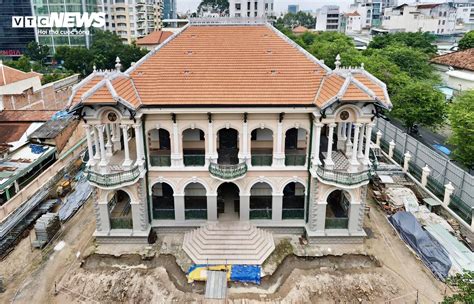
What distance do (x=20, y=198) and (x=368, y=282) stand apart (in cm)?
2339

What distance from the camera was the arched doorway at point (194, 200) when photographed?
74.7ft

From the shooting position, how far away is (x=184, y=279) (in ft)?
64.0

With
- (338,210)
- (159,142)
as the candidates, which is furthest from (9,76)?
(338,210)

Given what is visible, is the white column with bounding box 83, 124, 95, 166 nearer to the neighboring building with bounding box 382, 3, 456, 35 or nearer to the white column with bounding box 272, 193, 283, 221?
the white column with bounding box 272, 193, 283, 221

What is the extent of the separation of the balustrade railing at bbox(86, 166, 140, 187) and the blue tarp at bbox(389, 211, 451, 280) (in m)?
Answer: 17.1

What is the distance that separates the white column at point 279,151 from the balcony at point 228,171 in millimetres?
2127

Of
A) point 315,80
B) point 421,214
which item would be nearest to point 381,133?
point 421,214

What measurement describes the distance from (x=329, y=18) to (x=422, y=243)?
142m

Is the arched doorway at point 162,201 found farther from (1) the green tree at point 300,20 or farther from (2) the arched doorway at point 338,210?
(1) the green tree at point 300,20

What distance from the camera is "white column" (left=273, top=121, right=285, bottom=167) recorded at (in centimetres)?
2141

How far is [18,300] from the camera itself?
18172mm

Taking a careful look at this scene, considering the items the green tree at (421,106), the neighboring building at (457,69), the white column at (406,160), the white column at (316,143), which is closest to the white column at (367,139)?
the white column at (316,143)

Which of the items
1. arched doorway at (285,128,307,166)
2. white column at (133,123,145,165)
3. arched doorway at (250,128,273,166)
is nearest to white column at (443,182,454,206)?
arched doorway at (285,128,307,166)

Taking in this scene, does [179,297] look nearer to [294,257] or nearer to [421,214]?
[294,257]
